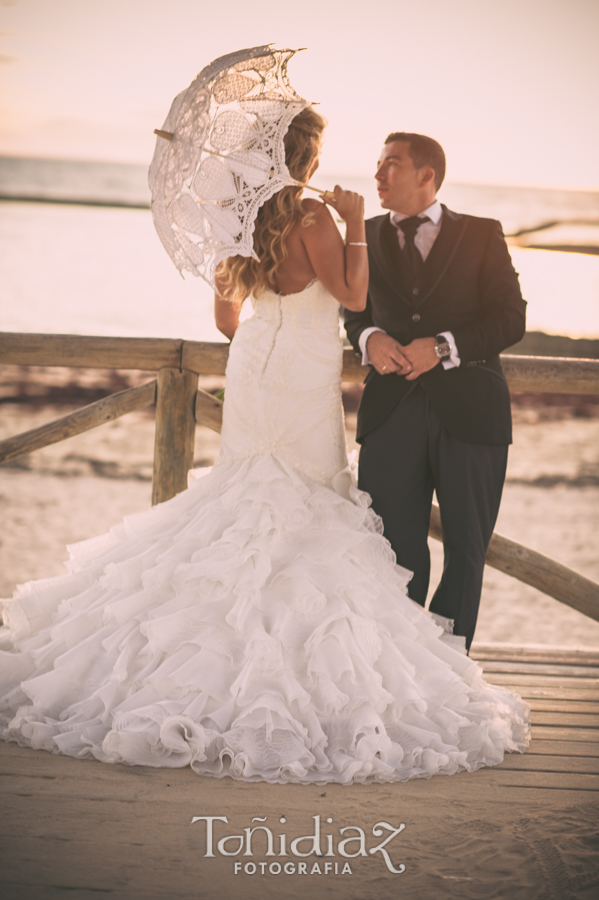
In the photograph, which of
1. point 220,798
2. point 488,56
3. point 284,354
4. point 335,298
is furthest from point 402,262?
point 488,56

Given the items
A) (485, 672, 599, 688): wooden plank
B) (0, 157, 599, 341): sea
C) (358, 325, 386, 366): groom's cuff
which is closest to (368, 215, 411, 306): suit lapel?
(358, 325, 386, 366): groom's cuff

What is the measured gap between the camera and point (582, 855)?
1.71 metres

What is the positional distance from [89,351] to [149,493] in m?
5.82

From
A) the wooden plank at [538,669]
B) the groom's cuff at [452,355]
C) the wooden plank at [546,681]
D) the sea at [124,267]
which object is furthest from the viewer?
the sea at [124,267]

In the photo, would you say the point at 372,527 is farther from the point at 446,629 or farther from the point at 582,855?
the point at 582,855

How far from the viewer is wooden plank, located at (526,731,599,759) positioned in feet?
7.43

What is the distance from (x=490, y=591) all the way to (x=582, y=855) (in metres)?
5.57

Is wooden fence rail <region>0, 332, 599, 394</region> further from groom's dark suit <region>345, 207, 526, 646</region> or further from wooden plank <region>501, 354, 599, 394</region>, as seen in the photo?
groom's dark suit <region>345, 207, 526, 646</region>

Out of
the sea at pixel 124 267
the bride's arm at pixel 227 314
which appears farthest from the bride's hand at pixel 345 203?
the sea at pixel 124 267

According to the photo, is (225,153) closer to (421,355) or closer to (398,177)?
(398,177)

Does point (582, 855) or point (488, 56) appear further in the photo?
point (488, 56)

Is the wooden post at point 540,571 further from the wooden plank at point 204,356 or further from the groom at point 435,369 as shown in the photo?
the wooden plank at point 204,356

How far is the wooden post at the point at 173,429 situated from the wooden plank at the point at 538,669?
1.47 meters

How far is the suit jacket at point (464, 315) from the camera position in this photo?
8.24 ft
